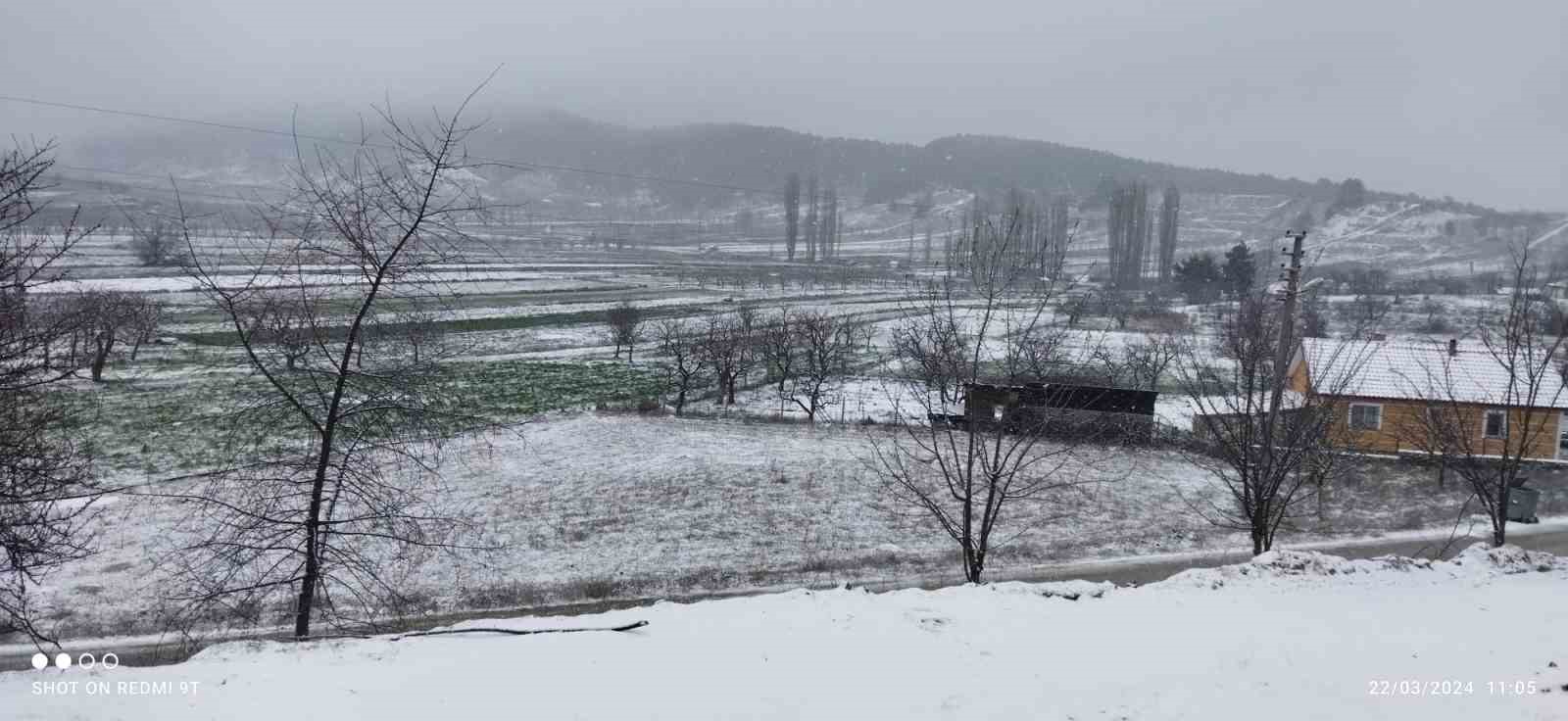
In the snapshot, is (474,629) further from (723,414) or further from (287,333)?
(723,414)

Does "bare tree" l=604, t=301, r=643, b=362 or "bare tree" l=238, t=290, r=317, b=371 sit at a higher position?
"bare tree" l=238, t=290, r=317, b=371

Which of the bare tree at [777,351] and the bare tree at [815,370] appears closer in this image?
the bare tree at [815,370]

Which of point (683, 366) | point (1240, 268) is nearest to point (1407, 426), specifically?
point (683, 366)

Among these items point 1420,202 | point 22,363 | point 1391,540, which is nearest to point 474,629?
point 22,363

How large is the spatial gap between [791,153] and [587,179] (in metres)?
41.8

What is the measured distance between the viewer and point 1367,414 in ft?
75.5

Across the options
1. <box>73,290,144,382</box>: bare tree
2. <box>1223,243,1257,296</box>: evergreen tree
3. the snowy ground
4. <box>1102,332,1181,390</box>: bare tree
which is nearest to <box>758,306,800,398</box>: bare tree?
the snowy ground

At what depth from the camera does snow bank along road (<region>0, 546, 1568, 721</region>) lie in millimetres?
4418

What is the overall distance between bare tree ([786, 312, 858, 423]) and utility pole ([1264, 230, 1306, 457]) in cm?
1266

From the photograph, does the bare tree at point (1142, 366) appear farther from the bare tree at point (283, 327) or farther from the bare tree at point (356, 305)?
the bare tree at point (283, 327)

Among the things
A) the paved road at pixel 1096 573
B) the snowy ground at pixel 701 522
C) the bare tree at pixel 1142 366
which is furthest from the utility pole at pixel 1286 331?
the bare tree at pixel 1142 366

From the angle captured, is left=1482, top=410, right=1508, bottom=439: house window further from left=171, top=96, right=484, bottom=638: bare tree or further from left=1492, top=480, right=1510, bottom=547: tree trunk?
left=171, top=96, right=484, bottom=638: bare tree

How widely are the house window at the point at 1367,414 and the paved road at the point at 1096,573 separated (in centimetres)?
744

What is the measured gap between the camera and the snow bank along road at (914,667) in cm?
442
